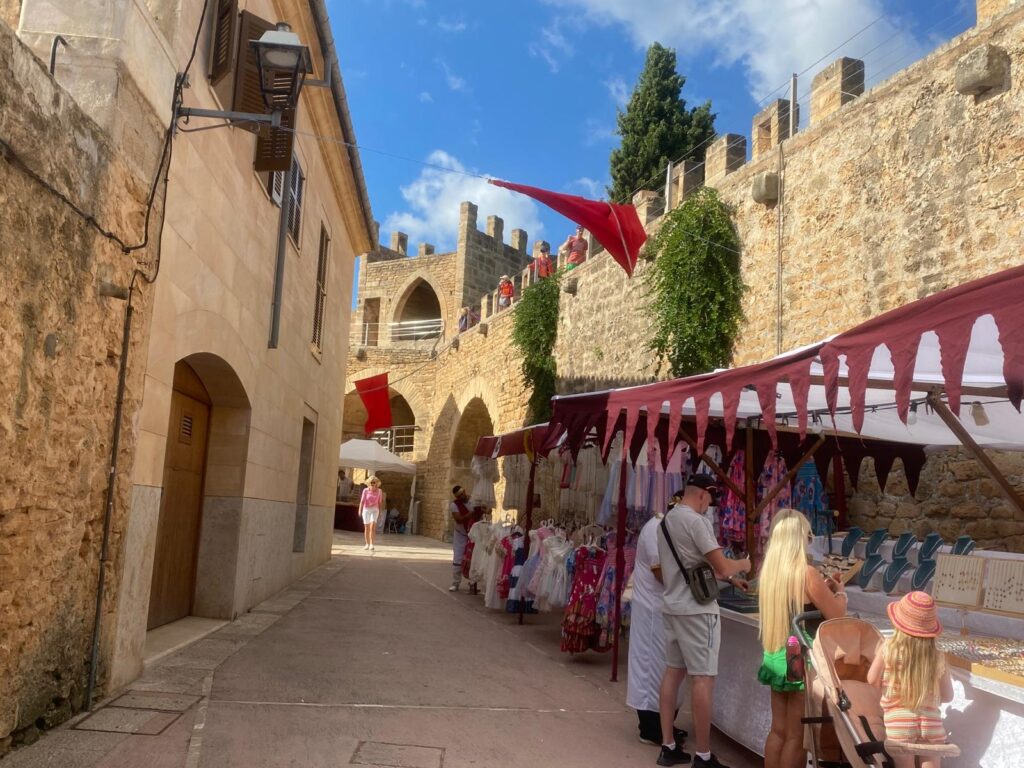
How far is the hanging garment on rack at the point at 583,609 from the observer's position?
20.6 feet

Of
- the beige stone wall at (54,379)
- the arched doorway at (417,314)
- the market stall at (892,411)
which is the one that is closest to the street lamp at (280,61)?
Answer: the beige stone wall at (54,379)

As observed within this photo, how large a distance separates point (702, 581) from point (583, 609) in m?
2.51

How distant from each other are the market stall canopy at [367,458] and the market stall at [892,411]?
12640 millimetres

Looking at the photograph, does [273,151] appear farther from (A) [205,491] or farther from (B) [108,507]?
(B) [108,507]

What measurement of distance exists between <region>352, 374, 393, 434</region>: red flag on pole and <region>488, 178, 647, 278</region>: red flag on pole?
38.8 feet

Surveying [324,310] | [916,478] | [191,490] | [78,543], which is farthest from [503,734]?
[324,310]

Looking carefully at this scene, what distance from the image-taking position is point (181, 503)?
6.34m

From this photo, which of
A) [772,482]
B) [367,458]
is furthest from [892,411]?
[367,458]

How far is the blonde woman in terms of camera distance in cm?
336

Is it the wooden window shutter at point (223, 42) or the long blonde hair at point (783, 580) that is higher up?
the wooden window shutter at point (223, 42)

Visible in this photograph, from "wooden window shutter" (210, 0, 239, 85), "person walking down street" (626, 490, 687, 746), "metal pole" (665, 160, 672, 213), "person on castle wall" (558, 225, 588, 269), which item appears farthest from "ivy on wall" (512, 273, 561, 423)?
"person walking down street" (626, 490, 687, 746)

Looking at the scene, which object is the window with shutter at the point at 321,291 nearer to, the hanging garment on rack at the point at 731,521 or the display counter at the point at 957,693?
the hanging garment on rack at the point at 731,521

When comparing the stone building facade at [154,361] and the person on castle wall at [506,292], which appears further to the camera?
the person on castle wall at [506,292]

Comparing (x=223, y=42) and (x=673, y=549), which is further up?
(x=223, y=42)
